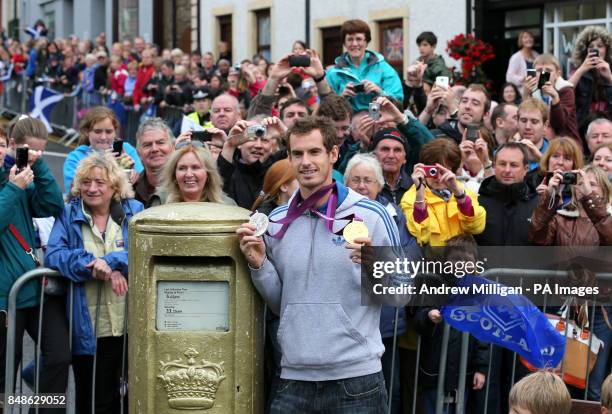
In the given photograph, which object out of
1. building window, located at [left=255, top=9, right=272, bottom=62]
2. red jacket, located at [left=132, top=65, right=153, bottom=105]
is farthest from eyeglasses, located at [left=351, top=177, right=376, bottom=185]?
building window, located at [left=255, top=9, right=272, bottom=62]

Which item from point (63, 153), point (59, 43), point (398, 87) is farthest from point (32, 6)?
point (398, 87)

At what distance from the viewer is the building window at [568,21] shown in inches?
753

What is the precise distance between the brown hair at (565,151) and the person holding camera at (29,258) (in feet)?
10.5

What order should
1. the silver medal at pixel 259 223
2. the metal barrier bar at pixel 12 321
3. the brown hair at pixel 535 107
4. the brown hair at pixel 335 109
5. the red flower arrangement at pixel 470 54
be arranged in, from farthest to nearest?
the red flower arrangement at pixel 470 54, the brown hair at pixel 535 107, the brown hair at pixel 335 109, the metal barrier bar at pixel 12 321, the silver medal at pixel 259 223

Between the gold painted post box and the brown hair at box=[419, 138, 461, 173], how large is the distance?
8.02 ft

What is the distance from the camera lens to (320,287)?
5691 millimetres

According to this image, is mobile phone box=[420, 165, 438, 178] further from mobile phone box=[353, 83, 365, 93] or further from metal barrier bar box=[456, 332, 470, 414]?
mobile phone box=[353, 83, 365, 93]

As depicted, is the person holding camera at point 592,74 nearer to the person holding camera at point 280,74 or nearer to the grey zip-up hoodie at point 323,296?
the person holding camera at point 280,74

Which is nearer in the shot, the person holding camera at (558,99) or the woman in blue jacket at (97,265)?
the woman in blue jacket at (97,265)

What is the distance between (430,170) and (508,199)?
2.50ft

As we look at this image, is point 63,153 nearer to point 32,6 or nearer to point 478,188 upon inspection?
point 478,188

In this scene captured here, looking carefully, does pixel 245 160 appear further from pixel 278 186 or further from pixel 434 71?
pixel 434 71

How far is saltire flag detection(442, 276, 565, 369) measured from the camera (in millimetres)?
6500

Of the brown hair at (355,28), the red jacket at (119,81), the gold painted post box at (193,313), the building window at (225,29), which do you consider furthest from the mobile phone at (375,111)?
the building window at (225,29)
